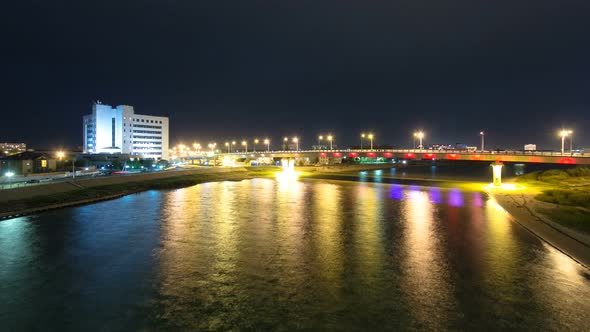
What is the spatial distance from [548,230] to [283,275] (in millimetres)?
17732

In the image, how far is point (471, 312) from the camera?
35.8ft

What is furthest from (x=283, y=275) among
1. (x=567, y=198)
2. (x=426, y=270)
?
(x=567, y=198)

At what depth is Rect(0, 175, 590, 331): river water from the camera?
34.7 ft

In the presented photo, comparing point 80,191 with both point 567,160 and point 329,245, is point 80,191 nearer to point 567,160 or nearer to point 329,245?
point 329,245

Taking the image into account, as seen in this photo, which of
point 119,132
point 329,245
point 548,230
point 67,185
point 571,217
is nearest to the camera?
point 329,245

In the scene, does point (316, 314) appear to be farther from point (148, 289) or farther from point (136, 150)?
point (136, 150)

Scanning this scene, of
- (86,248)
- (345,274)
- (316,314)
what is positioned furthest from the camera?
(86,248)

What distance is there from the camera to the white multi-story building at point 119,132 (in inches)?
5468

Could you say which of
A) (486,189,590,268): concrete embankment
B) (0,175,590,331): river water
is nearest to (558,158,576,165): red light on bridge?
(486,189,590,268): concrete embankment

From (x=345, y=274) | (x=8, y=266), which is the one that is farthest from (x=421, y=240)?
(x=8, y=266)

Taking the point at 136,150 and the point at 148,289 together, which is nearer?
the point at 148,289

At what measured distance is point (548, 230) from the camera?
22859mm

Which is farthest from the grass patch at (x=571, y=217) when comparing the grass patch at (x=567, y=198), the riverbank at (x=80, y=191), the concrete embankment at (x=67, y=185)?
the concrete embankment at (x=67, y=185)

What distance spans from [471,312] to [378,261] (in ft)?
18.6
